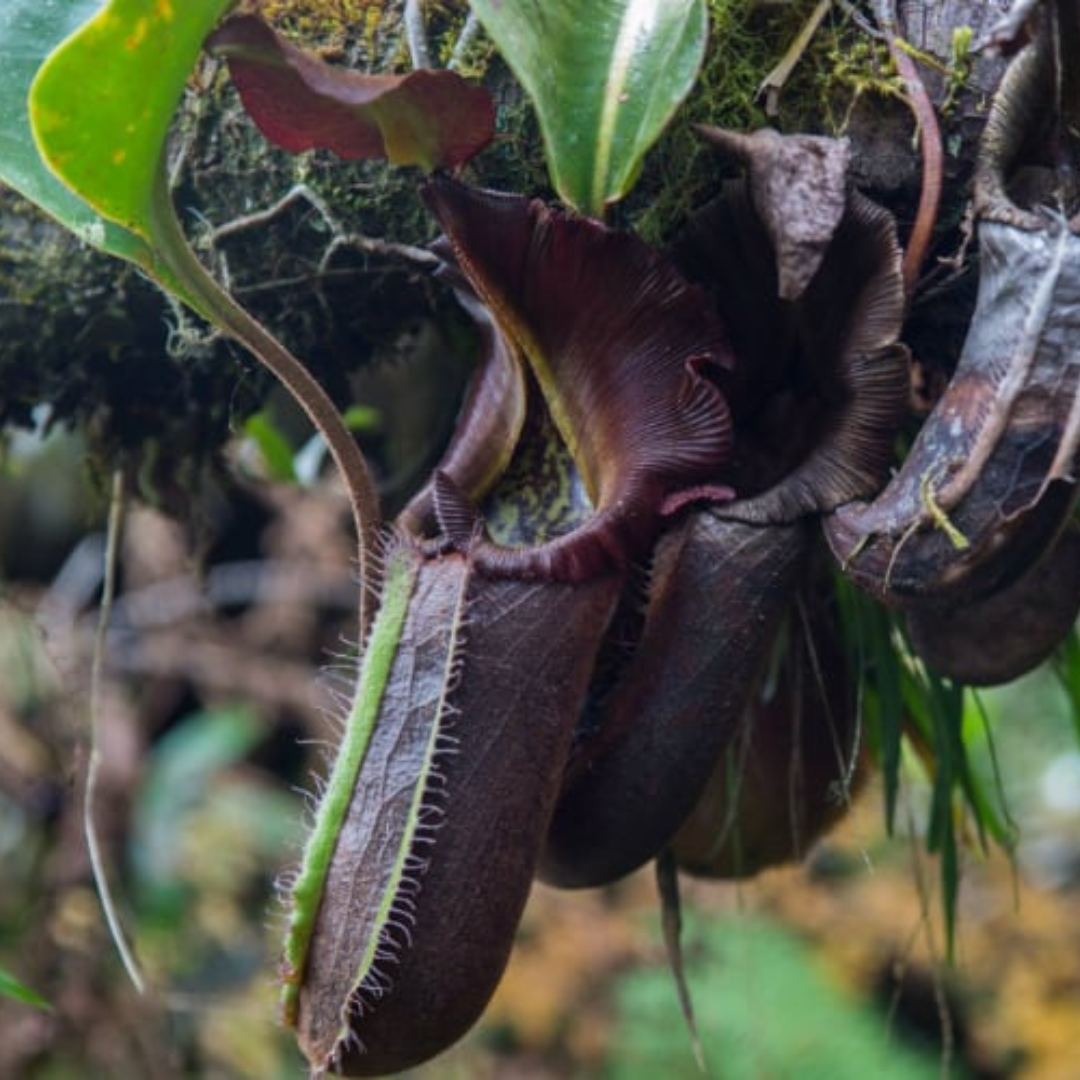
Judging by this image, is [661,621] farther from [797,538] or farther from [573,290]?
[573,290]

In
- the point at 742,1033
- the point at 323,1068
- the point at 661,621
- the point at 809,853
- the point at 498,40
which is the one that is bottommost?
the point at 742,1033

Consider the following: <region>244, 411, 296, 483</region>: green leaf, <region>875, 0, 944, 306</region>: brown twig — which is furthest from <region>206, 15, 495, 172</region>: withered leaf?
<region>244, 411, 296, 483</region>: green leaf

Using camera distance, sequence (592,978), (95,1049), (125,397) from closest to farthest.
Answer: (125,397) → (95,1049) → (592,978)

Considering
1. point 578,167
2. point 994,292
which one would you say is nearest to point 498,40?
point 578,167

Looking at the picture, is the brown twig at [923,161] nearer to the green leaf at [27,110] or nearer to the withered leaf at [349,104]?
the withered leaf at [349,104]

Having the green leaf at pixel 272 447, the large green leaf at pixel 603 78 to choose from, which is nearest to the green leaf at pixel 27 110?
the large green leaf at pixel 603 78
